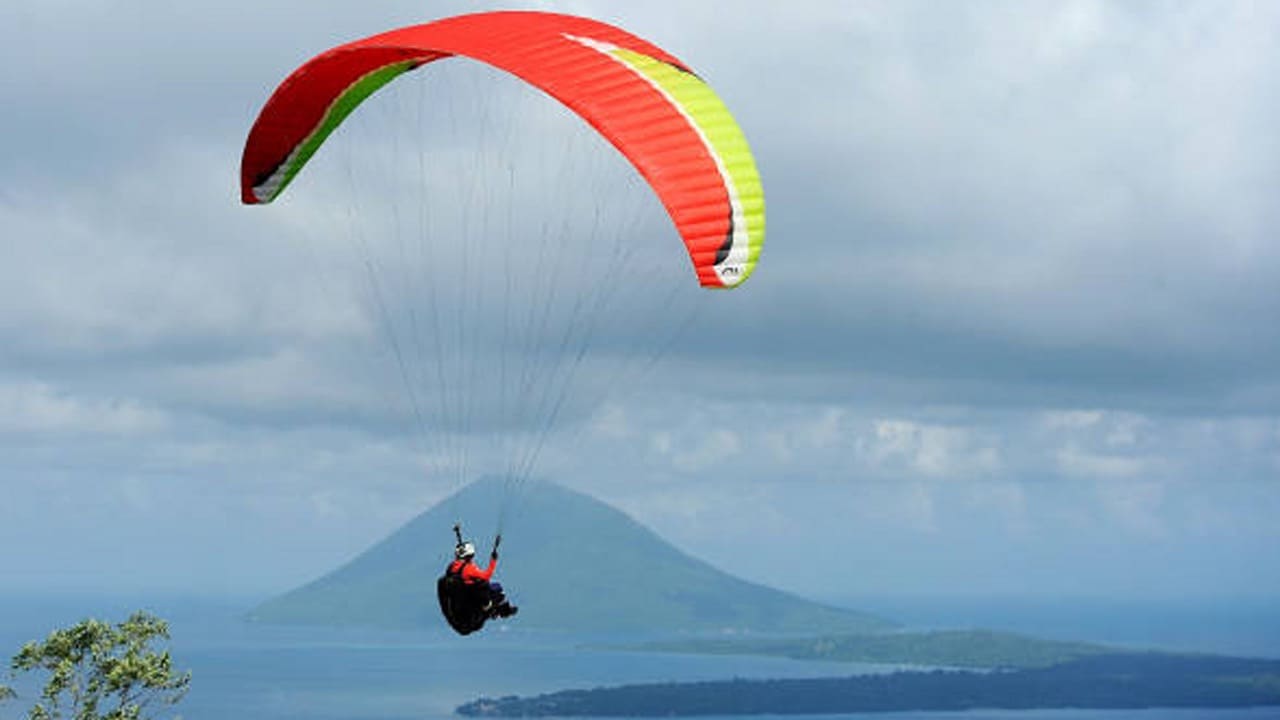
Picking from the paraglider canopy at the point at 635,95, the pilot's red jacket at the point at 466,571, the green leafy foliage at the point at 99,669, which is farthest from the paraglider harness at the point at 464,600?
the green leafy foliage at the point at 99,669

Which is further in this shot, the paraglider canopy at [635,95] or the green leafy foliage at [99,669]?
the green leafy foliage at [99,669]

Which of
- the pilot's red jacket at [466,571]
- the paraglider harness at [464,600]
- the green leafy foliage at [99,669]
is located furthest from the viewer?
the green leafy foliage at [99,669]

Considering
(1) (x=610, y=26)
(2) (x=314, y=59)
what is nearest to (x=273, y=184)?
(2) (x=314, y=59)

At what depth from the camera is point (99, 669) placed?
3981cm

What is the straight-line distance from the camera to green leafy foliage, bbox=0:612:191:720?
127ft

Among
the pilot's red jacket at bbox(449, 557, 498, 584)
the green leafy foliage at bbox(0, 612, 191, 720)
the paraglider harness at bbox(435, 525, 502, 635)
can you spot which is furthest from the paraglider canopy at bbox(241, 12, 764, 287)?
the green leafy foliage at bbox(0, 612, 191, 720)

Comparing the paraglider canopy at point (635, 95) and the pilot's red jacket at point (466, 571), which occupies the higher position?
the paraglider canopy at point (635, 95)

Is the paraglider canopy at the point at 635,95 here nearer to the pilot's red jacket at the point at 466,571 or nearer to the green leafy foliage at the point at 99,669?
the pilot's red jacket at the point at 466,571

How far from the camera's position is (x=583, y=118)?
1858 centimetres

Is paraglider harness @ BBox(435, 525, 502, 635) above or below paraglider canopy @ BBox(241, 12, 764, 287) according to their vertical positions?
below

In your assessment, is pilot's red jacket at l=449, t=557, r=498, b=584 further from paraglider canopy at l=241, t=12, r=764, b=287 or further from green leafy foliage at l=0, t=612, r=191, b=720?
green leafy foliage at l=0, t=612, r=191, b=720

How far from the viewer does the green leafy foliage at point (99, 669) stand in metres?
38.8

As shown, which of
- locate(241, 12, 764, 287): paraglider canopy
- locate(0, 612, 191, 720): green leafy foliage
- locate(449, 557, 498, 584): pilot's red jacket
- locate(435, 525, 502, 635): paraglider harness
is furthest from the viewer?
locate(0, 612, 191, 720): green leafy foliage

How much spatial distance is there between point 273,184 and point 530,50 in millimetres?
6537
